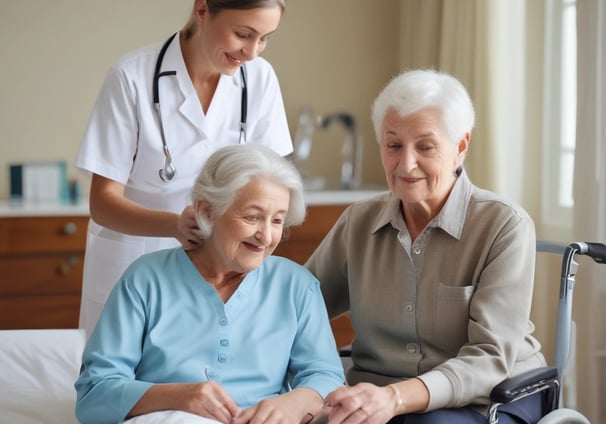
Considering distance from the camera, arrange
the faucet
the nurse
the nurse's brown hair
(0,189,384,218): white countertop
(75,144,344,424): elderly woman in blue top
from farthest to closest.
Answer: the faucet → (0,189,384,218): white countertop → the nurse → the nurse's brown hair → (75,144,344,424): elderly woman in blue top

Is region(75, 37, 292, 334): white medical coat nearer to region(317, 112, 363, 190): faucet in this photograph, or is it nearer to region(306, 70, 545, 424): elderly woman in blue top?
region(306, 70, 545, 424): elderly woman in blue top

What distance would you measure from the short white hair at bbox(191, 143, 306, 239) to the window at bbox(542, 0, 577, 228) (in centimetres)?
190

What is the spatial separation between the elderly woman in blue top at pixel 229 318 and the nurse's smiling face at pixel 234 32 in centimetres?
33

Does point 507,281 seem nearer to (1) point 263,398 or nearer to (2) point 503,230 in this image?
(2) point 503,230

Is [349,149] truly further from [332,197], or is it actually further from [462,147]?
[462,147]

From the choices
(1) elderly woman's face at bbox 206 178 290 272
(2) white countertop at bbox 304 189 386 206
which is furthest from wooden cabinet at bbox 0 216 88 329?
(1) elderly woman's face at bbox 206 178 290 272

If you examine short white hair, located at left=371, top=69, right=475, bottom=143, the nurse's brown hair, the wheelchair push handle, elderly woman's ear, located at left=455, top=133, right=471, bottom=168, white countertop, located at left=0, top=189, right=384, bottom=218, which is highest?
the nurse's brown hair

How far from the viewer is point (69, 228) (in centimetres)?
387

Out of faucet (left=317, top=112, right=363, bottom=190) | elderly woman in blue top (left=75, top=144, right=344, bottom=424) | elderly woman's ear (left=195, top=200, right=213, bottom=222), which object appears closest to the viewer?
elderly woman in blue top (left=75, top=144, right=344, bottom=424)

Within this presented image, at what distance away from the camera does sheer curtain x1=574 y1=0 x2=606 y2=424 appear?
3.05 metres

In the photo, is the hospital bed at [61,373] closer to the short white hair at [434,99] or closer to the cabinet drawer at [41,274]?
the short white hair at [434,99]

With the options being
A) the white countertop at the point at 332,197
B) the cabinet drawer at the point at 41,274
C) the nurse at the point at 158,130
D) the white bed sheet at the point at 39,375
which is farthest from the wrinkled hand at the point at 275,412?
the cabinet drawer at the point at 41,274

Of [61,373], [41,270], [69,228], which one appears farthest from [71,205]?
[61,373]

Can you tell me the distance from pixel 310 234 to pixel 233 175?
2231mm
